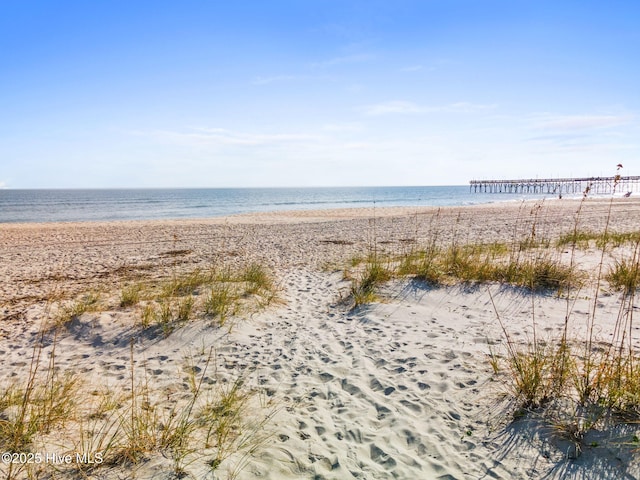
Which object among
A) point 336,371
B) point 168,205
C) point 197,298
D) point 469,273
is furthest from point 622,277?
point 168,205

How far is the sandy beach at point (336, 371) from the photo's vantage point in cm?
282

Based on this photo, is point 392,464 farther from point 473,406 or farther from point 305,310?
point 305,310

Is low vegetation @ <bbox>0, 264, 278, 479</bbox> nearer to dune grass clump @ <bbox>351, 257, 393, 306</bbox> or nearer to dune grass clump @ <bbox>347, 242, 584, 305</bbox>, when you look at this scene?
dune grass clump @ <bbox>351, 257, 393, 306</bbox>

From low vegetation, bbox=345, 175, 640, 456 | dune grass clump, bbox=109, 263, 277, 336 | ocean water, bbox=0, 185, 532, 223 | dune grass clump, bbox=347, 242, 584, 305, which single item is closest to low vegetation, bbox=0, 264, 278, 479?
dune grass clump, bbox=109, 263, 277, 336

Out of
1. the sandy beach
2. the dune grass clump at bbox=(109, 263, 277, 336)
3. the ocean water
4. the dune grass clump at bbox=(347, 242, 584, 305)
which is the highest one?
the ocean water

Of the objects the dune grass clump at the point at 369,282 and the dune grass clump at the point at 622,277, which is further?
the dune grass clump at the point at 369,282

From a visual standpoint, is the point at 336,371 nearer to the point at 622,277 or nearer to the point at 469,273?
the point at 469,273

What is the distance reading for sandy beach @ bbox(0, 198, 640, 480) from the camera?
2.82 m

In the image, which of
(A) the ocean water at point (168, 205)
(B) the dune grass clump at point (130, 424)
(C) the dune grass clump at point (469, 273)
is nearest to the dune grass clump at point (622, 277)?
(C) the dune grass clump at point (469, 273)

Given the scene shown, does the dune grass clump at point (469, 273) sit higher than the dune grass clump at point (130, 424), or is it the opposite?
the dune grass clump at point (469, 273)

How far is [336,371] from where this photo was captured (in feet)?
14.4

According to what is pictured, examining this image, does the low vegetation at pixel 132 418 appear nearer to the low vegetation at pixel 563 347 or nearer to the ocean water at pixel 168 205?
the low vegetation at pixel 563 347

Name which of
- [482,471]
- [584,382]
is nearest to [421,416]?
[482,471]

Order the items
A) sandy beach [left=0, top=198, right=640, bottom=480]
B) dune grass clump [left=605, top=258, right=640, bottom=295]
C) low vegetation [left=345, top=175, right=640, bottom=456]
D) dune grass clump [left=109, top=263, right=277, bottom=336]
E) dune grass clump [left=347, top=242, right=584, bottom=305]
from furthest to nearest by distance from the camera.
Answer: dune grass clump [left=347, top=242, right=584, bottom=305], dune grass clump [left=605, top=258, right=640, bottom=295], dune grass clump [left=109, top=263, right=277, bottom=336], low vegetation [left=345, top=175, right=640, bottom=456], sandy beach [left=0, top=198, right=640, bottom=480]
